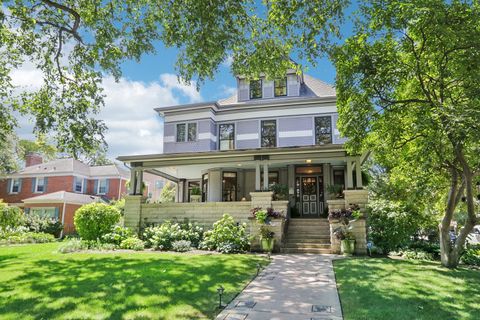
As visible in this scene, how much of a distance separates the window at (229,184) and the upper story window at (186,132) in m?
2.88

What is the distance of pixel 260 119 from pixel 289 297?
14.2 meters

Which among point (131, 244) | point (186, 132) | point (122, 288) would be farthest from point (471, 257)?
point (186, 132)

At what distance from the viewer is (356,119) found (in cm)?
835

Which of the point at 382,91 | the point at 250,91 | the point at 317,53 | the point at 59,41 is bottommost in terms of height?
the point at 382,91

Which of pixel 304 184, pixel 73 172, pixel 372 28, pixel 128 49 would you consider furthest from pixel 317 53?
Answer: pixel 73 172

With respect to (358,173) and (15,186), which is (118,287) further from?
(15,186)

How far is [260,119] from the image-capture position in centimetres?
1912

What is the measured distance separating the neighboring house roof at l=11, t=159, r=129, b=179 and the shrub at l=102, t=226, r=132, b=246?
17006 mm

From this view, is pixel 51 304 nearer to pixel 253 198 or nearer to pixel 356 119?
pixel 356 119

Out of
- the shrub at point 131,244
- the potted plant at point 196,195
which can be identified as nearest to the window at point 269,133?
the potted plant at point 196,195

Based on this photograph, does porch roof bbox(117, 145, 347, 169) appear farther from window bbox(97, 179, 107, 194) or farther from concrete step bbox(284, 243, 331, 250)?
window bbox(97, 179, 107, 194)

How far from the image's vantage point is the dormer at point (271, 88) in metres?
19.4

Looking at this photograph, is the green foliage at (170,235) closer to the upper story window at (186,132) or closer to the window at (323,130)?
the upper story window at (186,132)

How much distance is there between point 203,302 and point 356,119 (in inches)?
226
